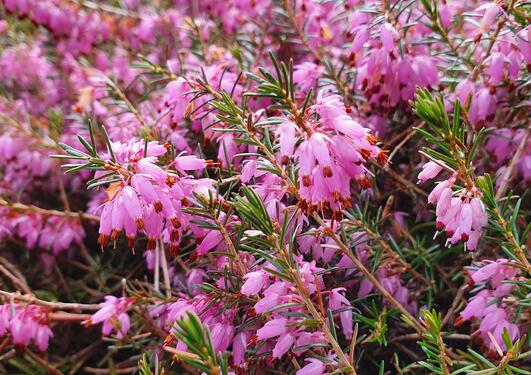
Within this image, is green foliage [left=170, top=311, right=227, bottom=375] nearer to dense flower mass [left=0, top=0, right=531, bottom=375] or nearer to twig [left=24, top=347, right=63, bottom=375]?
dense flower mass [left=0, top=0, right=531, bottom=375]

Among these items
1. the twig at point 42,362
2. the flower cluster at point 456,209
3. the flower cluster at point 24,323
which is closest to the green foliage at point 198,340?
the flower cluster at point 456,209

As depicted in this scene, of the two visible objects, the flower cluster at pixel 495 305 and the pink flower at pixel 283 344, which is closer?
the pink flower at pixel 283 344

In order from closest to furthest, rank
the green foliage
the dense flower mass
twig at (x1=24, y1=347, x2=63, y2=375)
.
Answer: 1. the green foliage
2. the dense flower mass
3. twig at (x1=24, y1=347, x2=63, y2=375)

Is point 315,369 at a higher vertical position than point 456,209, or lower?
lower

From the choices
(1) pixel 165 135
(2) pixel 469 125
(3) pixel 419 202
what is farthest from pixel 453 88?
(1) pixel 165 135

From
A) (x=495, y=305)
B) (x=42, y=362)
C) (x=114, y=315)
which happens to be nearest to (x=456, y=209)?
(x=495, y=305)

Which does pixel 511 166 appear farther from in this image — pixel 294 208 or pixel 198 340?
pixel 198 340

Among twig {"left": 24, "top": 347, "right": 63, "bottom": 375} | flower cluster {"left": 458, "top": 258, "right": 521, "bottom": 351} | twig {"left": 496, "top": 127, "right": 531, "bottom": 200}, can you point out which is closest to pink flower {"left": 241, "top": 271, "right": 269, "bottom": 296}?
flower cluster {"left": 458, "top": 258, "right": 521, "bottom": 351}

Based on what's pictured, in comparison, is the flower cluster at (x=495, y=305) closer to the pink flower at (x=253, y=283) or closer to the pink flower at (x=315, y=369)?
the pink flower at (x=315, y=369)

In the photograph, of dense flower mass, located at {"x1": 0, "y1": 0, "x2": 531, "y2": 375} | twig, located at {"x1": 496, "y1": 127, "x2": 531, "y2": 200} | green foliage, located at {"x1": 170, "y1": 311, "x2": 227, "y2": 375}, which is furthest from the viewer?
twig, located at {"x1": 496, "y1": 127, "x2": 531, "y2": 200}
